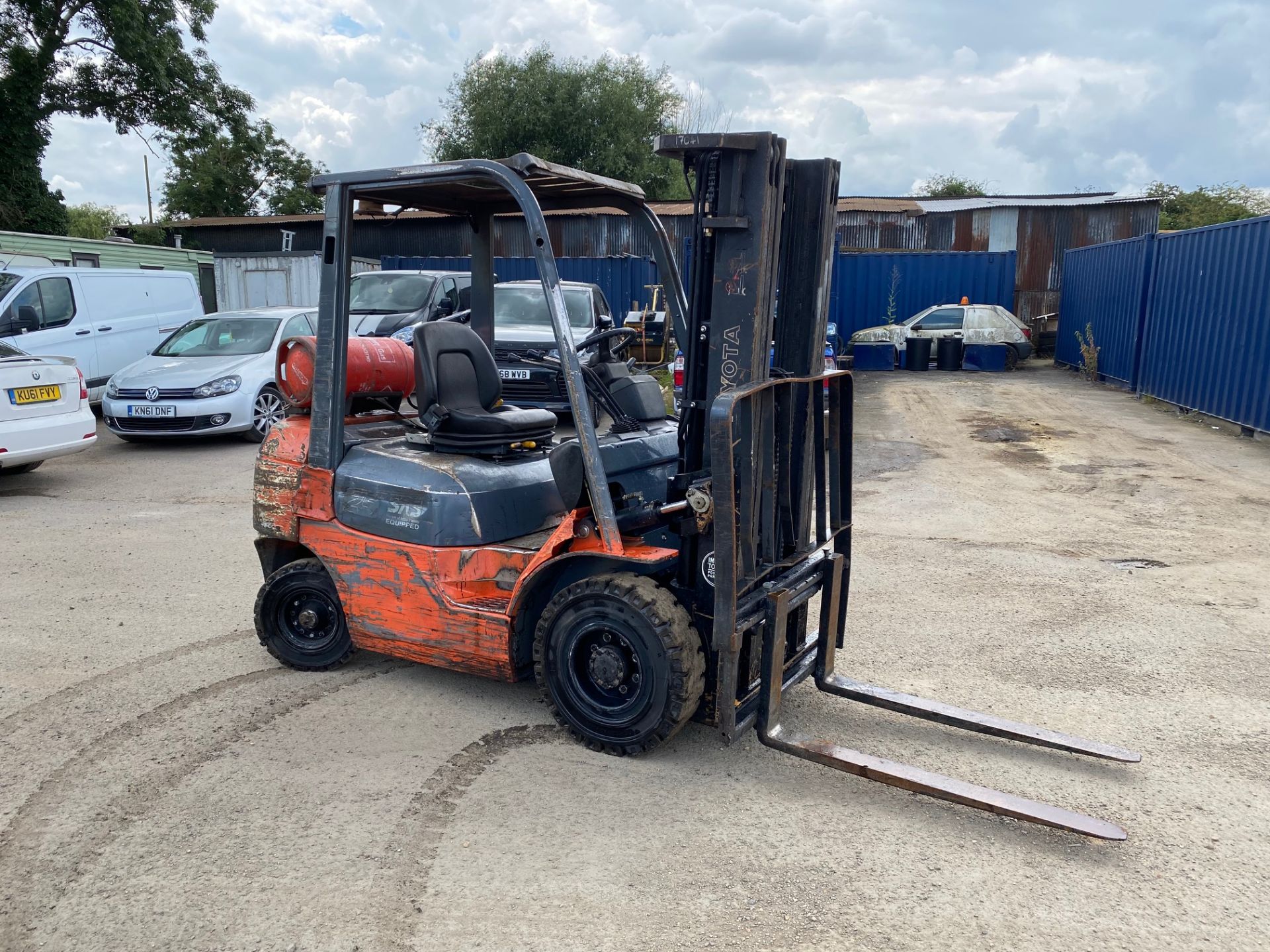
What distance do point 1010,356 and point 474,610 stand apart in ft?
63.9

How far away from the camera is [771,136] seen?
12.2ft

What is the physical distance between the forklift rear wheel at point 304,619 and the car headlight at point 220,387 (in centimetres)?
736

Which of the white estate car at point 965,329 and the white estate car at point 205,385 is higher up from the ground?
the white estate car at point 965,329

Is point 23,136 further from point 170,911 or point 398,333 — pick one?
point 170,911

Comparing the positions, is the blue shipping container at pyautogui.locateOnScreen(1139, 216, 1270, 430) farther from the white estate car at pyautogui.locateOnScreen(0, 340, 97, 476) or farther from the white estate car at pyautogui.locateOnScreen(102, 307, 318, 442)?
the white estate car at pyautogui.locateOnScreen(0, 340, 97, 476)

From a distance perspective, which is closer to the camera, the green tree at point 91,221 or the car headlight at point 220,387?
the car headlight at point 220,387

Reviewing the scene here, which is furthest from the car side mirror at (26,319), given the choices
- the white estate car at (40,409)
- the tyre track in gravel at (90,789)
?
the tyre track in gravel at (90,789)

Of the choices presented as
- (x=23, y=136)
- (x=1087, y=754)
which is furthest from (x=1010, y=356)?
(x=23, y=136)

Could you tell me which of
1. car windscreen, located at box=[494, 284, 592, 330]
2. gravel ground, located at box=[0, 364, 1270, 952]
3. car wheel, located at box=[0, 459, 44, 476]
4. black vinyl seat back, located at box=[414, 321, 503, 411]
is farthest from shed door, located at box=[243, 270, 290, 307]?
black vinyl seat back, located at box=[414, 321, 503, 411]

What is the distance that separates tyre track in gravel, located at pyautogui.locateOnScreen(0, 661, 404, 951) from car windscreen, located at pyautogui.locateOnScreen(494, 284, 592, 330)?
854 cm

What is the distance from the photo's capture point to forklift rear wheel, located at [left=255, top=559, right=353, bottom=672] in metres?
4.81

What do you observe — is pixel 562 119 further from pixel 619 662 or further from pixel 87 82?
pixel 619 662

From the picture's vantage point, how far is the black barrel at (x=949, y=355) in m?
20.7

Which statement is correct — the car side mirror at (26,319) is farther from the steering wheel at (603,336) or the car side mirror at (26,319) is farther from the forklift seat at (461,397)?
the steering wheel at (603,336)
